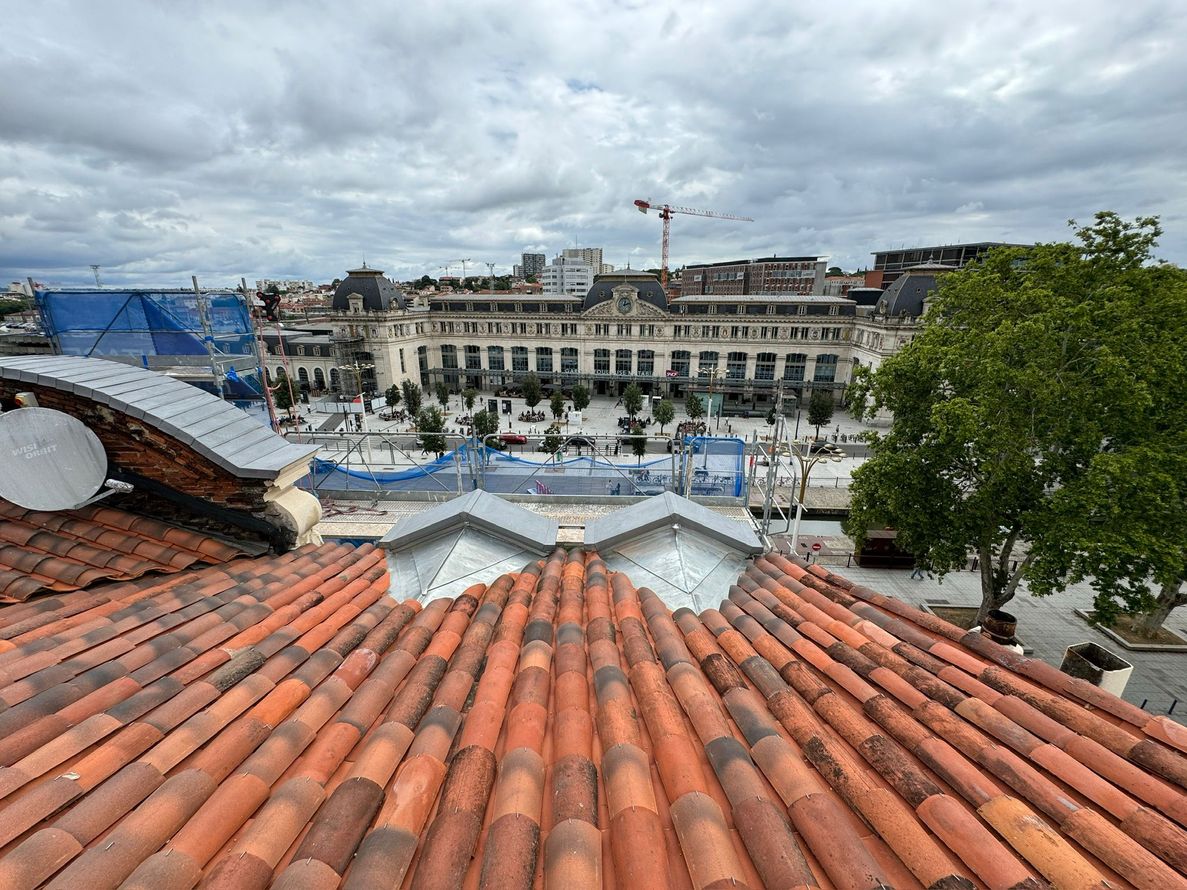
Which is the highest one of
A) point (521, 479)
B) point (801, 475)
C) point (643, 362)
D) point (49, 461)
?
point (49, 461)

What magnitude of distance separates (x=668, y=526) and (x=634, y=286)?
58.1 metres

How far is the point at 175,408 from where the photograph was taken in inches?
258

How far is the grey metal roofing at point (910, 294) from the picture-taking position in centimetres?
5009

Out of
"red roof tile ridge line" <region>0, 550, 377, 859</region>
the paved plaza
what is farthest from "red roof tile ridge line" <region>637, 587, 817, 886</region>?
the paved plaza

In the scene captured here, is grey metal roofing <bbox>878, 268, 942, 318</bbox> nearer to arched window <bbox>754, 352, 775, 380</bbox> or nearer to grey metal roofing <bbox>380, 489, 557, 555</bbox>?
arched window <bbox>754, 352, 775, 380</bbox>

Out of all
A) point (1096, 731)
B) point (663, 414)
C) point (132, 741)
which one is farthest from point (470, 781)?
point (663, 414)

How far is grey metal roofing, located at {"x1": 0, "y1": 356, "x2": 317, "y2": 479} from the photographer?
6.08 meters

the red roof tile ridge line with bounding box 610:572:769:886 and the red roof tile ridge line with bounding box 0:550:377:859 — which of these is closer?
the red roof tile ridge line with bounding box 610:572:769:886

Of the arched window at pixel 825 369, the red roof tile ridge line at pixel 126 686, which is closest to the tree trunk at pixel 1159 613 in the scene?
the red roof tile ridge line at pixel 126 686

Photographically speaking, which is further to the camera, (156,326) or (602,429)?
(602,429)

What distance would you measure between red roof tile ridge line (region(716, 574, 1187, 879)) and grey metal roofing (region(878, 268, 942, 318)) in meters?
55.7

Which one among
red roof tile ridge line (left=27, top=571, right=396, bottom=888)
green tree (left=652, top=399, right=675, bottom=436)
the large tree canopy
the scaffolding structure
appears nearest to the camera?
red roof tile ridge line (left=27, top=571, right=396, bottom=888)

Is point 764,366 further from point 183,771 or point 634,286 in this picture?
point 183,771

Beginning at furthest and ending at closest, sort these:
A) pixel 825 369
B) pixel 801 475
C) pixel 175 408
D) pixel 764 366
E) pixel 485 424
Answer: pixel 764 366
pixel 825 369
pixel 485 424
pixel 801 475
pixel 175 408
